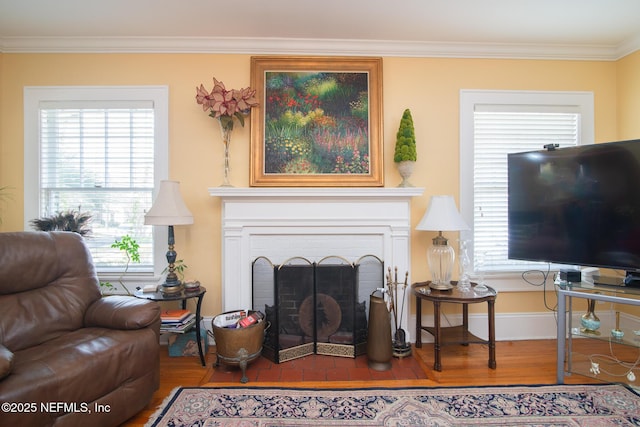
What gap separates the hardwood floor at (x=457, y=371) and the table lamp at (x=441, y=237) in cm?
60

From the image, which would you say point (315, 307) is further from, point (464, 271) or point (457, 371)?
point (464, 271)

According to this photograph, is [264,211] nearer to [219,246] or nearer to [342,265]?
[219,246]

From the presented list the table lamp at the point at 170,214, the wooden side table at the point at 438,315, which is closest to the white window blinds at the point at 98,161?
the table lamp at the point at 170,214

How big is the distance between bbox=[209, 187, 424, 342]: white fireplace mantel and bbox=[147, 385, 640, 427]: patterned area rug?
0.78 m

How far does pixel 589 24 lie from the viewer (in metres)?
2.54

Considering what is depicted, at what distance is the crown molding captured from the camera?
8.96 feet

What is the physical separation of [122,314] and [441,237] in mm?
2332

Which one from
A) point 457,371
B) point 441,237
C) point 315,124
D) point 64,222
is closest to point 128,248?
point 64,222

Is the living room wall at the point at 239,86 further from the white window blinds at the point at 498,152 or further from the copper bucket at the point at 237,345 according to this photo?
the copper bucket at the point at 237,345

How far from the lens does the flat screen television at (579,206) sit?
2098 millimetres

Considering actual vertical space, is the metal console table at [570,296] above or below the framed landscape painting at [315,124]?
below

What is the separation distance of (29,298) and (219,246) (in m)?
1.28

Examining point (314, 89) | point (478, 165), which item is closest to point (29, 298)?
point (314, 89)

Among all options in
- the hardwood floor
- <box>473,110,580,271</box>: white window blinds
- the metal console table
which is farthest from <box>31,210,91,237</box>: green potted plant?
the metal console table
